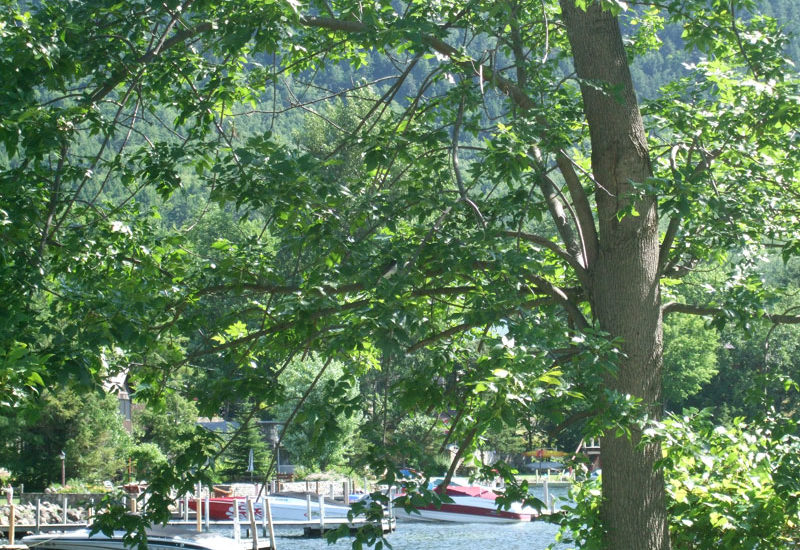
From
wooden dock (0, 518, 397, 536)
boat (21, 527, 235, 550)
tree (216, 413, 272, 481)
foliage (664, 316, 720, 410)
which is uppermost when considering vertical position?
foliage (664, 316, 720, 410)

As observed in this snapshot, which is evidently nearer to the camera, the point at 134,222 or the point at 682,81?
the point at 134,222

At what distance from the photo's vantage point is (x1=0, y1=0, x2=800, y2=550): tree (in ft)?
17.0

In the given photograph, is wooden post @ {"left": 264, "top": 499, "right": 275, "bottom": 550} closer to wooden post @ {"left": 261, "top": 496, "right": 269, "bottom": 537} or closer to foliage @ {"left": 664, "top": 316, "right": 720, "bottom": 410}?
wooden post @ {"left": 261, "top": 496, "right": 269, "bottom": 537}

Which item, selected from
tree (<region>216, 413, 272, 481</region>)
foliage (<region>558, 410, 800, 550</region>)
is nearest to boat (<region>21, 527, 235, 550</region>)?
foliage (<region>558, 410, 800, 550</region>)

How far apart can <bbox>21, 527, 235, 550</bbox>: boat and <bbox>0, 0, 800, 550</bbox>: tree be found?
13422 mm

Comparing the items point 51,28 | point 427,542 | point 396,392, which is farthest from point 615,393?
point 427,542

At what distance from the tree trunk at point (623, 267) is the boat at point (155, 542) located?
14361mm

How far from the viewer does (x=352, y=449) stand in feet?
145

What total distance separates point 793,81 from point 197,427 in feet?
15.2

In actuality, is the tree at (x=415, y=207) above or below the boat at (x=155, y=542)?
above

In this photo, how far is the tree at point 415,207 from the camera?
518 cm

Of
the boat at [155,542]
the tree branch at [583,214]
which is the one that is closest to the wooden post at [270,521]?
the boat at [155,542]

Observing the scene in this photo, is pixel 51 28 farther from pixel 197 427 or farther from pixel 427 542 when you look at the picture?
pixel 427 542

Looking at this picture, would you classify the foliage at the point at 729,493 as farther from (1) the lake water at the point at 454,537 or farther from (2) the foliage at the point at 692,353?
(2) the foliage at the point at 692,353
